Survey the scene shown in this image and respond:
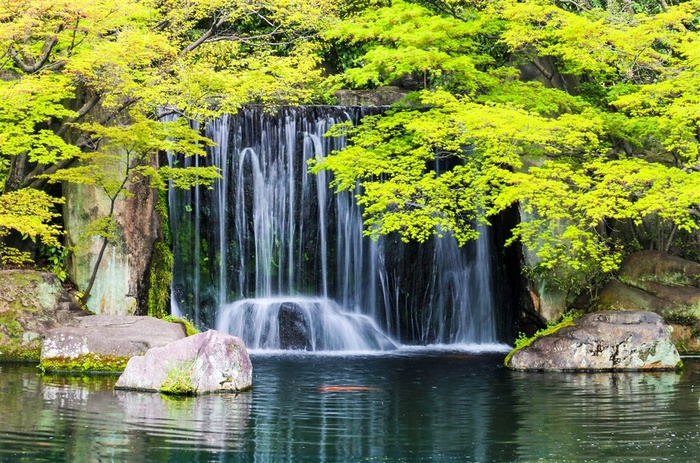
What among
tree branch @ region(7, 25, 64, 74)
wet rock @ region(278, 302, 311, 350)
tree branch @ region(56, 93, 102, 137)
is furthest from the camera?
wet rock @ region(278, 302, 311, 350)

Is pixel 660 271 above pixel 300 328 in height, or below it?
above

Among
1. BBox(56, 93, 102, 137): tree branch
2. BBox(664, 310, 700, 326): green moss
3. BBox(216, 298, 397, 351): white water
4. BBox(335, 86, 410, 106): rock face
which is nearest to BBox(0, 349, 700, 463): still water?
BBox(664, 310, 700, 326): green moss

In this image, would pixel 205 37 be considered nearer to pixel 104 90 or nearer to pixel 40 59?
pixel 104 90

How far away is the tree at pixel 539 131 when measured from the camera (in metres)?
16.9

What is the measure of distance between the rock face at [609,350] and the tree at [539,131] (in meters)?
1.65

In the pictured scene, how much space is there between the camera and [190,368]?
13.0 m

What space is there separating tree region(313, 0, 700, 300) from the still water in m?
3.11

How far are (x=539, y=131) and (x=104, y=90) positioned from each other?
797 cm

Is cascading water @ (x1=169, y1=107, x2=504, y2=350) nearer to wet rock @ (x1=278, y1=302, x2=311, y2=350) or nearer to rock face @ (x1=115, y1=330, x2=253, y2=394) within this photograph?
wet rock @ (x1=278, y1=302, x2=311, y2=350)

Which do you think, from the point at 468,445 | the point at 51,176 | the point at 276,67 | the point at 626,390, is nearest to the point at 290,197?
the point at 276,67

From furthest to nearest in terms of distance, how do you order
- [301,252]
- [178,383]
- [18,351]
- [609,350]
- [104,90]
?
[301,252], [104,90], [18,351], [609,350], [178,383]

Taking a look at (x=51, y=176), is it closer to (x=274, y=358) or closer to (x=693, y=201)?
(x=274, y=358)

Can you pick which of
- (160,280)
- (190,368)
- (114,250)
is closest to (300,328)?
(160,280)

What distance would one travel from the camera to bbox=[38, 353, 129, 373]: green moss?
49.6 ft
